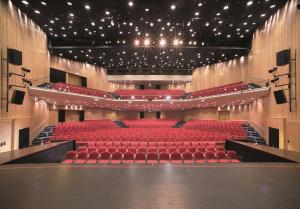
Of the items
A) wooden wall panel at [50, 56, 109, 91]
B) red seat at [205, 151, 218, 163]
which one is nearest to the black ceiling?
wooden wall panel at [50, 56, 109, 91]

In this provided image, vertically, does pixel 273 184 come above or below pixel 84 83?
below

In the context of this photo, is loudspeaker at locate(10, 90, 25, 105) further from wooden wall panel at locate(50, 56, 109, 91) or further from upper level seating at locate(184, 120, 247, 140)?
upper level seating at locate(184, 120, 247, 140)

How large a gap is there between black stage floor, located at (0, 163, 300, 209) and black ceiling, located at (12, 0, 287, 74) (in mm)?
9108

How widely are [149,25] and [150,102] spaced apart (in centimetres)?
840

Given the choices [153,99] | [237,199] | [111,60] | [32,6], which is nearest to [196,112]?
[153,99]

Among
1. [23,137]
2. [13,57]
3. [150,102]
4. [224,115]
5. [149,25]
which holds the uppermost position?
[149,25]

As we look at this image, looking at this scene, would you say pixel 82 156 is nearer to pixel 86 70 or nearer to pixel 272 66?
pixel 272 66

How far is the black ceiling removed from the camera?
30.9 ft

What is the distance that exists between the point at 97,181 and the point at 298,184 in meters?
2.95

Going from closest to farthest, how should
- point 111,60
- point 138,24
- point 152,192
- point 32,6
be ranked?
point 152,192, point 32,6, point 138,24, point 111,60

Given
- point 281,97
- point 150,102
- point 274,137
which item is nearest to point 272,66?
point 274,137

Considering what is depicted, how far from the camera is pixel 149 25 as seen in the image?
38.6 ft

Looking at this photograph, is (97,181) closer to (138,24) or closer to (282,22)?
(138,24)

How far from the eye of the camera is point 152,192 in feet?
7.18
